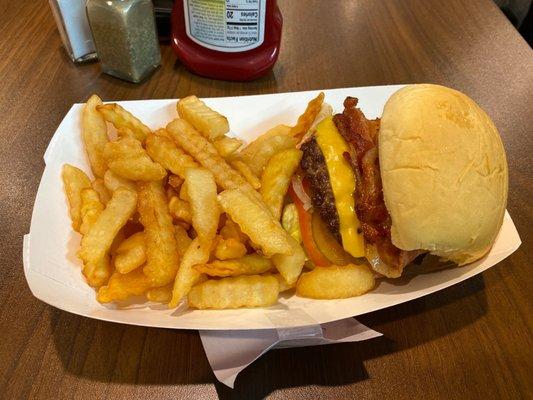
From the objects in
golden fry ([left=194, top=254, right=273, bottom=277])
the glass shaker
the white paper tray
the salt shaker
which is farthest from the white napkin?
the salt shaker

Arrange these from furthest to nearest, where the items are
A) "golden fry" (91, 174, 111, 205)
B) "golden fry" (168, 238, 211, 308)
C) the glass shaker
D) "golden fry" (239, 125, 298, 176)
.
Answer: the glass shaker, "golden fry" (239, 125, 298, 176), "golden fry" (91, 174, 111, 205), "golden fry" (168, 238, 211, 308)

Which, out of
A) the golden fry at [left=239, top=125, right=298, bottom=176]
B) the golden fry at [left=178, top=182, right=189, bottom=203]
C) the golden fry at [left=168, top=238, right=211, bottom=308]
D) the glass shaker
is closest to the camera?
the golden fry at [left=168, top=238, right=211, bottom=308]

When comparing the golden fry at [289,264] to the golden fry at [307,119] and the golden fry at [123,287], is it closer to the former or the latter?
the golden fry at [123,287]

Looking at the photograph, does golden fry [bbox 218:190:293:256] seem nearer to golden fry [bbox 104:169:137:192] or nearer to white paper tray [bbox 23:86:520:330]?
white paper tray [bbox 23:86:520:330]

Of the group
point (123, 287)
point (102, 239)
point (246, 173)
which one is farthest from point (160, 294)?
point (246, 173)

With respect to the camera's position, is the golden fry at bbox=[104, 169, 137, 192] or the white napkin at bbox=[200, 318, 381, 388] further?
the golden fry at bbox=[104, 169, 137, 192]

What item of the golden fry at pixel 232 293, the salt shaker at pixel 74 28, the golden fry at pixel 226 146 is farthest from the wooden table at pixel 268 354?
the golden fry at pixel 226 146

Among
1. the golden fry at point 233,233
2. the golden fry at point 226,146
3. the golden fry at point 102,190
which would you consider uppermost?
the golden fry at point 226,146
